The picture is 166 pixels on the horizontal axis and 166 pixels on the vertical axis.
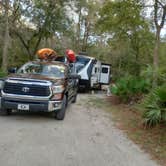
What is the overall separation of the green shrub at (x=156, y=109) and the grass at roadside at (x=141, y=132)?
22 cm

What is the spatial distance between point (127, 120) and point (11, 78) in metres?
3.92

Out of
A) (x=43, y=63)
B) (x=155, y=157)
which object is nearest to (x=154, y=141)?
(x=155, y=157)

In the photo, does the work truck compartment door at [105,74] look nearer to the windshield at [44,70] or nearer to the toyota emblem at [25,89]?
the windshield at [44,70]

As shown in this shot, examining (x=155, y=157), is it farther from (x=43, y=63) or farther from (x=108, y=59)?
(x=108, y=59)

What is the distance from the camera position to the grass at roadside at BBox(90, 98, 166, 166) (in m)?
5.82

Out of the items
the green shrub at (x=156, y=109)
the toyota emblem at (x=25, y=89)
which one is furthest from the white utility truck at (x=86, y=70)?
the green shrub at (x=156, y=109)

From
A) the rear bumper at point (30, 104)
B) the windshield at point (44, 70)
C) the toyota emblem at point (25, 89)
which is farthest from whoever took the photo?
the windshield at point (44, 70)

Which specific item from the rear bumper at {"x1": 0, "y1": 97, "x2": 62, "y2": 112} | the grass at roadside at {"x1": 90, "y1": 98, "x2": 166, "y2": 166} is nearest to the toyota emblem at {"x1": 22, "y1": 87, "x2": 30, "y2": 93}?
the rear bumper at {"x1": 0, "y1": 97, "x2": 62, "y2": 112}

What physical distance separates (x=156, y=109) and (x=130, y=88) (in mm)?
4614

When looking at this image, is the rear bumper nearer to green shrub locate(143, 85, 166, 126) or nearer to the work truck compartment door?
green shrub locate(143, 85, 166, 126)

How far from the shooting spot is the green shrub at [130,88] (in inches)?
455

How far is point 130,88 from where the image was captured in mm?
11766

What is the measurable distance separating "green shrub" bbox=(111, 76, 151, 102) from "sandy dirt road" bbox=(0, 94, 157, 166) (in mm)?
3253

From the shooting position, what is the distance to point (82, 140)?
6.41m
